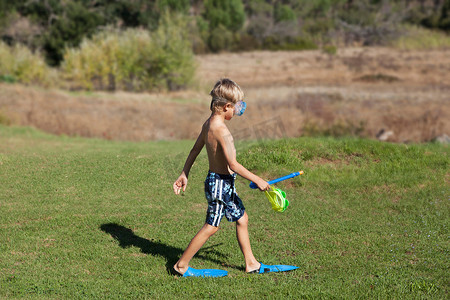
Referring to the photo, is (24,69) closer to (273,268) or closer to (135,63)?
(135,63)

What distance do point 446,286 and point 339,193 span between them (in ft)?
10.4

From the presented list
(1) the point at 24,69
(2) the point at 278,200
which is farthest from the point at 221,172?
(1) the point at 24,69

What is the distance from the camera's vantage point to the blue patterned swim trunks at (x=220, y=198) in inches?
187

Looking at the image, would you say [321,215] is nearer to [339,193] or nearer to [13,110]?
[339,193]

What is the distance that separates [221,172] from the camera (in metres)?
4.77

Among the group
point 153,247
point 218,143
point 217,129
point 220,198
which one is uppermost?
point 217,129

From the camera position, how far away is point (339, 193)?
7.91 m

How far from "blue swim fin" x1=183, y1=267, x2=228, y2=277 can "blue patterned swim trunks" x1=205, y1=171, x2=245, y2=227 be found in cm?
59

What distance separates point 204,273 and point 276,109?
1737 cm

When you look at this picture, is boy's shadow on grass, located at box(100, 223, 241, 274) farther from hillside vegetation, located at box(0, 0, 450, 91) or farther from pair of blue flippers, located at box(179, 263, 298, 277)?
hillside vegetation, located at box(0, 0, 450, 91)

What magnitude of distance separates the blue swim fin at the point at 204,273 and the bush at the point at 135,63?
25992 millimetres

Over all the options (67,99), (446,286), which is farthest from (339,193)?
(67,99)

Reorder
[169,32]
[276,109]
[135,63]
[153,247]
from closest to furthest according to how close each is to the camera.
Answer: [153,247]
[276,109]
[169,32]
[135,63]

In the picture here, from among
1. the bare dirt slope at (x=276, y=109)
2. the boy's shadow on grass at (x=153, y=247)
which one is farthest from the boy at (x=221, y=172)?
the bare dirt slope at (x=276, y=109)
